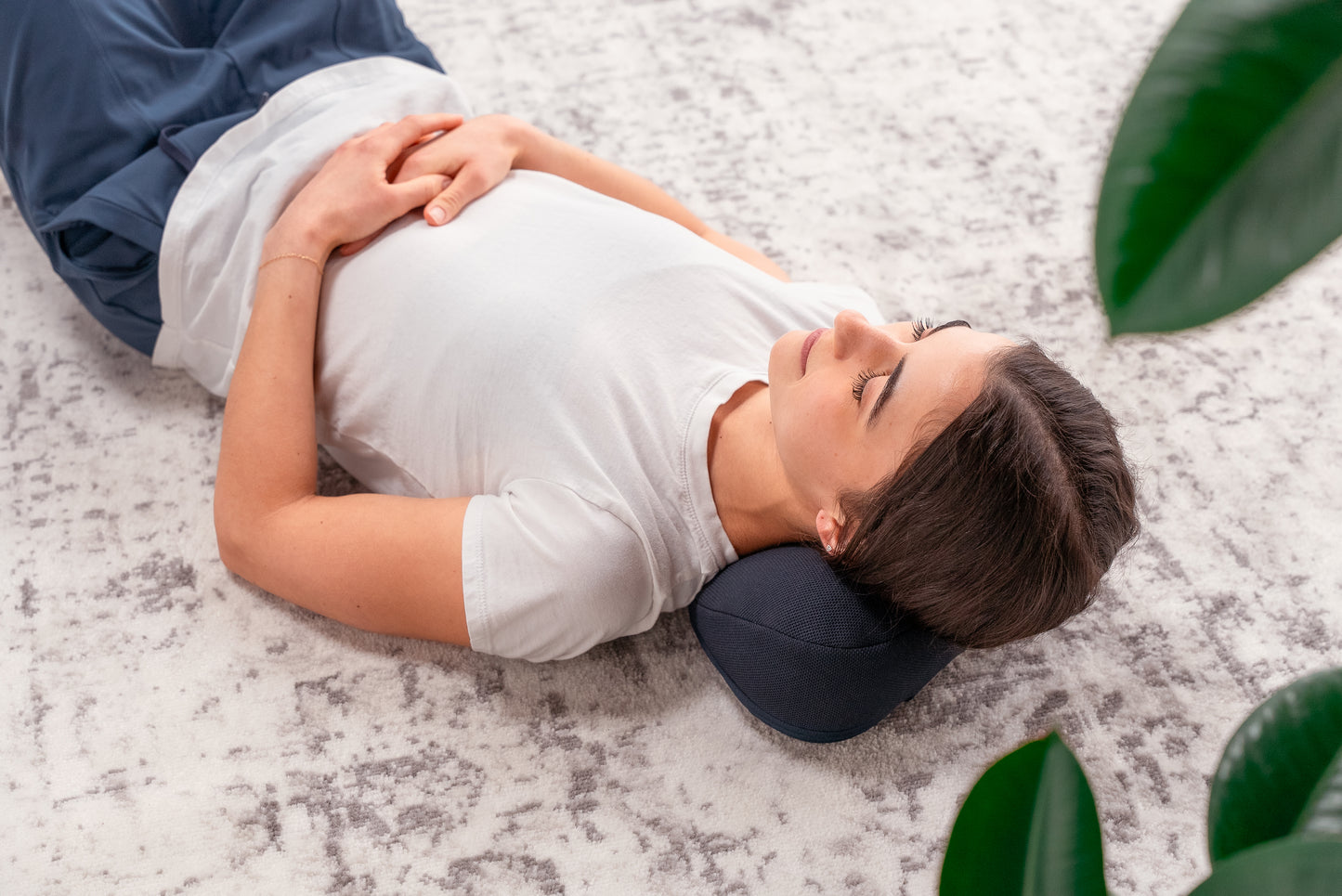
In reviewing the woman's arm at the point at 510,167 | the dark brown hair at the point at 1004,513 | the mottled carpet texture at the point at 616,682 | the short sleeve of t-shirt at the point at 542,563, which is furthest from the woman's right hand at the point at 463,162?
the dark brown hair at the point at 1004,513

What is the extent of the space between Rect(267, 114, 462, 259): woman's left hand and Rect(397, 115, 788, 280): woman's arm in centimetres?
2

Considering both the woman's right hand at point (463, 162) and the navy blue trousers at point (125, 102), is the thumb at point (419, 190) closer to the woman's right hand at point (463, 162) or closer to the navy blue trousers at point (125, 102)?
the woman's right hand at point (463, 162)

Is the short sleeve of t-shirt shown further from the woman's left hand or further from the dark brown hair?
the woman's left hand

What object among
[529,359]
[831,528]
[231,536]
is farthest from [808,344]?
[231,536]

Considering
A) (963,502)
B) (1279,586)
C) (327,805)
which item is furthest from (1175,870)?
(327,805)

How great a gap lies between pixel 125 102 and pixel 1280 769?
51.2 inches

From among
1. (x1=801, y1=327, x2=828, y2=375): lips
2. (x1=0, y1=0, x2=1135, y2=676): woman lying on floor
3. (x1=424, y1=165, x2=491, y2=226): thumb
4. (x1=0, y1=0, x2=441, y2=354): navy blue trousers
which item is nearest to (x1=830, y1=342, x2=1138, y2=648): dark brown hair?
(x1=0, y1=0, x2=1135, y2=676): woman lying on floor

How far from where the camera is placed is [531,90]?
1724mm

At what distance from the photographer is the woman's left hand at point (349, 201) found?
110 centimetres

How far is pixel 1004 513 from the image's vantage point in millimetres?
854

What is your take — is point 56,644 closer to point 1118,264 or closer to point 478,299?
point 478,299

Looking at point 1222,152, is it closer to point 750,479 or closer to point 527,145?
point 750,479

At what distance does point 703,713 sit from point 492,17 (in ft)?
4.56

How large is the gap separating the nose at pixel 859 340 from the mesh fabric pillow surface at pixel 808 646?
0.70ft
